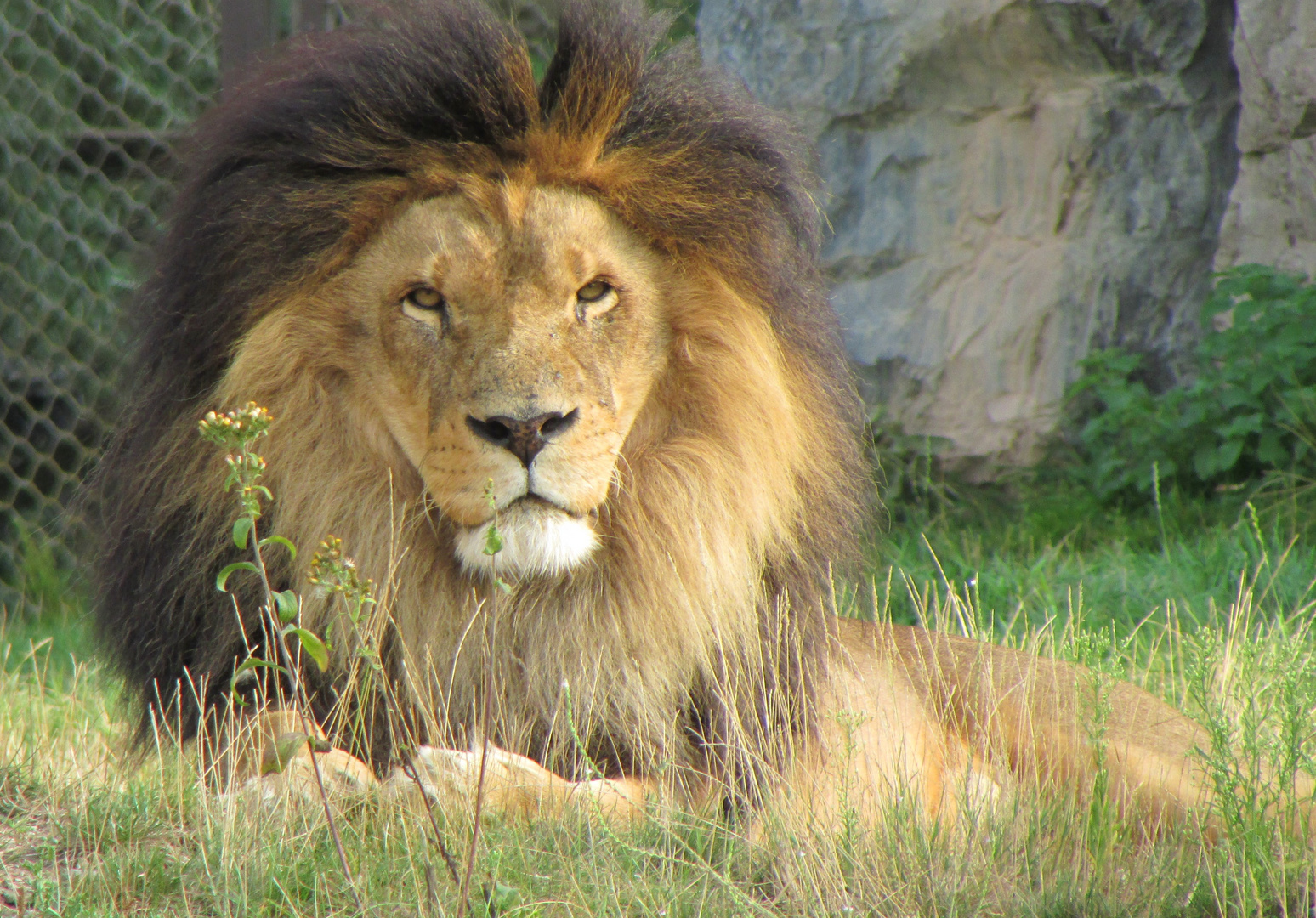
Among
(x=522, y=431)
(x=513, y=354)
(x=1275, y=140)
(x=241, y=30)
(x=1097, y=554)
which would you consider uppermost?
(x=241, y=30)

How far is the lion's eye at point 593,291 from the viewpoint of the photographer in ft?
7.67

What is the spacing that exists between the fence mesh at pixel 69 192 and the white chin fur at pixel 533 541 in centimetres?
354

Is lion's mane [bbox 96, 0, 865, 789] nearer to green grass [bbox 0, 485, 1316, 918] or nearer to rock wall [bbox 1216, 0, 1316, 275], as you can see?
green grass [bbox 0, 485, 1316, 918]

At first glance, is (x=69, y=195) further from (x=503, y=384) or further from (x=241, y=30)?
(x=503, y=384)

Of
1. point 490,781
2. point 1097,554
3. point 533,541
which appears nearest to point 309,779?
point 490,781

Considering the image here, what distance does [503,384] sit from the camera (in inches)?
85.5

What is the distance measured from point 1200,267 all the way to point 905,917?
13.0 feet

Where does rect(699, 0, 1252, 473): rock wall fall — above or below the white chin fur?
above

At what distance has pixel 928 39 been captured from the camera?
209 inches

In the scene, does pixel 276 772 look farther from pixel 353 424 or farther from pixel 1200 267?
pixel 1200 267

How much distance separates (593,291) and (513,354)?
223 mm

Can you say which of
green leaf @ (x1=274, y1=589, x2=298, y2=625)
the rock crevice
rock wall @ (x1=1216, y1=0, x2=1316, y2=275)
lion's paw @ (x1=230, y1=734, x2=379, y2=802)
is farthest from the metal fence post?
rock wall @ (x1=1216, y1=0, x2=1316, y2=275)

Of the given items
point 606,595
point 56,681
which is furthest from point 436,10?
point 56,681

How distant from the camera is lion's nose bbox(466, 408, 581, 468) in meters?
2.15
